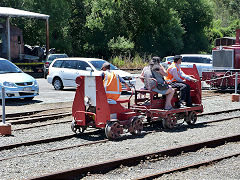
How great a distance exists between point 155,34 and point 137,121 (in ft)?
153

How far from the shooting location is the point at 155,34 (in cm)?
5641

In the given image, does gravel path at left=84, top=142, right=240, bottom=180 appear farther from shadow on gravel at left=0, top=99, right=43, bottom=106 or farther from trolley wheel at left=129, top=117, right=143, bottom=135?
shadow on gravel at left=0, top=99, right=43, bottom=106

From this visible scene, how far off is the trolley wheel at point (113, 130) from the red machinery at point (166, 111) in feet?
4.71

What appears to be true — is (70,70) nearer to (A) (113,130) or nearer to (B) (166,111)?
(B) (166,111)

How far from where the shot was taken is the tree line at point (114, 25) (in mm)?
51188

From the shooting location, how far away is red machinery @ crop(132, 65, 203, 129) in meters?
11.3

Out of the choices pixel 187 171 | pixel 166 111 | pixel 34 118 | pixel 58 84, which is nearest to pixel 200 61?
pixel 58 84

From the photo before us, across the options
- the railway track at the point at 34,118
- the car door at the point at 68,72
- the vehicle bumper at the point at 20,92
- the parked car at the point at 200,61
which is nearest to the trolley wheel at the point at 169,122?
the railway track at the point at 34,118

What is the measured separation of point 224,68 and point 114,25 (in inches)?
1304

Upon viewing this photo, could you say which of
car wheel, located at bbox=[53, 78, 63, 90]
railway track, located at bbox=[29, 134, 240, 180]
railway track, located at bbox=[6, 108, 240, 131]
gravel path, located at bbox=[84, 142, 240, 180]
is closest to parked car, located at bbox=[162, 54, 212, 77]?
car wheel, located at bbox=[53, 78, 63, 90]

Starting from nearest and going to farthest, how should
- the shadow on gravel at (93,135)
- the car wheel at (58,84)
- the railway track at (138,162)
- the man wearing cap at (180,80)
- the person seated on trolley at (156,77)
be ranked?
the railway track at (138,162)
the shadow on gravel at (93,135)
the person seated on trolley at (156,77)
the man wearing cap at (180,80)
the car wheel at (58,84)

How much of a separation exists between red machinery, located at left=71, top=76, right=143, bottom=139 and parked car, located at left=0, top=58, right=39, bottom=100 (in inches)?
248

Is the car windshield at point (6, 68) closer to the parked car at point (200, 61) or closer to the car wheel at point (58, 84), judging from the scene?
the car wheel at point (58, 84)

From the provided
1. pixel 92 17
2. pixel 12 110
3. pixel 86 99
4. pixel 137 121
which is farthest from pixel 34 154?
pixel 92 17
